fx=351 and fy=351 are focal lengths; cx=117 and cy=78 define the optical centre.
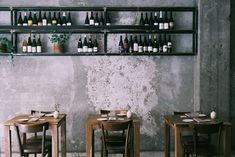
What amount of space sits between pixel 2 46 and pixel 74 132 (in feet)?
6.06

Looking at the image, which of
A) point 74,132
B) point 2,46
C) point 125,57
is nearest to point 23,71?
point 2,46

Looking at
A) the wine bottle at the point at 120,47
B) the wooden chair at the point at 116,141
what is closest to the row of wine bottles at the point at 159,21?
the wine bottle at the point at 120,47

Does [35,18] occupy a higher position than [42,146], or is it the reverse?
[35,18]

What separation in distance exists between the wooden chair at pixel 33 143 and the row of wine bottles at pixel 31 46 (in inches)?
66.2

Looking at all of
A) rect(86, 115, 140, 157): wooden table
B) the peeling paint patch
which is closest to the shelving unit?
the peeling paint patch

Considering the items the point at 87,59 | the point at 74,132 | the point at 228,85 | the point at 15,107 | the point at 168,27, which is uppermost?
the point at 168,27

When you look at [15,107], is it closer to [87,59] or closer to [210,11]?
[87,59]

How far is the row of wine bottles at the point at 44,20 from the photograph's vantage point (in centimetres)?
572

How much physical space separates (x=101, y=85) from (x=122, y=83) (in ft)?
1.17

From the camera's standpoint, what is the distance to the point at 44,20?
5.71 meters

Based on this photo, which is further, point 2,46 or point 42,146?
point 2,46

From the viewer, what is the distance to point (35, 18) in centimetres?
577

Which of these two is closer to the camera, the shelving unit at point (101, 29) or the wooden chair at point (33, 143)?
the wooden chair at point (33, 143)

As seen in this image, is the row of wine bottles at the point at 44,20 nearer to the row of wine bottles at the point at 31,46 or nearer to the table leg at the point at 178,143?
the row of wine bottles at the point at 31,46
